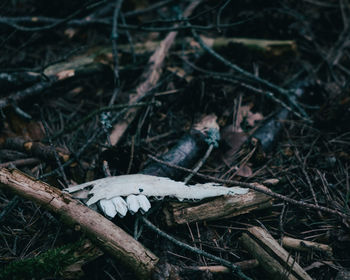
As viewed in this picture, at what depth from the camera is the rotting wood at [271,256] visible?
1.30 meters

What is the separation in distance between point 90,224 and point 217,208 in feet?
2.52

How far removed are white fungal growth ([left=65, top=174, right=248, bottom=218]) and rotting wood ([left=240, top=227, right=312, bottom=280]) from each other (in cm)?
28

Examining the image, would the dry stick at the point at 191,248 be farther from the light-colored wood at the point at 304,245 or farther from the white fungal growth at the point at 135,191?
the light-colored wood at the point at 304,245

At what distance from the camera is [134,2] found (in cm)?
289

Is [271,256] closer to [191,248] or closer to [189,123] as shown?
[191,248]

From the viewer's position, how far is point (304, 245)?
4.70ft

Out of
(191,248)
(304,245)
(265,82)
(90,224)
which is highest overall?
(265,82)

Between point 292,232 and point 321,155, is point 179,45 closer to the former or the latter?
point 321,155

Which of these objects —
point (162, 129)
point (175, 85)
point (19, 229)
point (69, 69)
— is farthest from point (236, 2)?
point (19, 229)

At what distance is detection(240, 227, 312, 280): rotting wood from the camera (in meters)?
1.30

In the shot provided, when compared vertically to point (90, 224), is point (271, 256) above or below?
below

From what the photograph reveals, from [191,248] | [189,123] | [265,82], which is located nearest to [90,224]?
[191,248]

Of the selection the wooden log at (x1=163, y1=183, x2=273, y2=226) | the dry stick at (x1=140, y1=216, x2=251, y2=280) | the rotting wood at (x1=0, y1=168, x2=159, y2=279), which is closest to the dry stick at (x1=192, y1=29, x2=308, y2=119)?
the wooden log at (x1=163, y1=183, x2=273, y2=226)

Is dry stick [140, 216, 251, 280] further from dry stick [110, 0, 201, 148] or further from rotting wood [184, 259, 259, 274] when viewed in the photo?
dry stick [110, 0, 201, 148]
